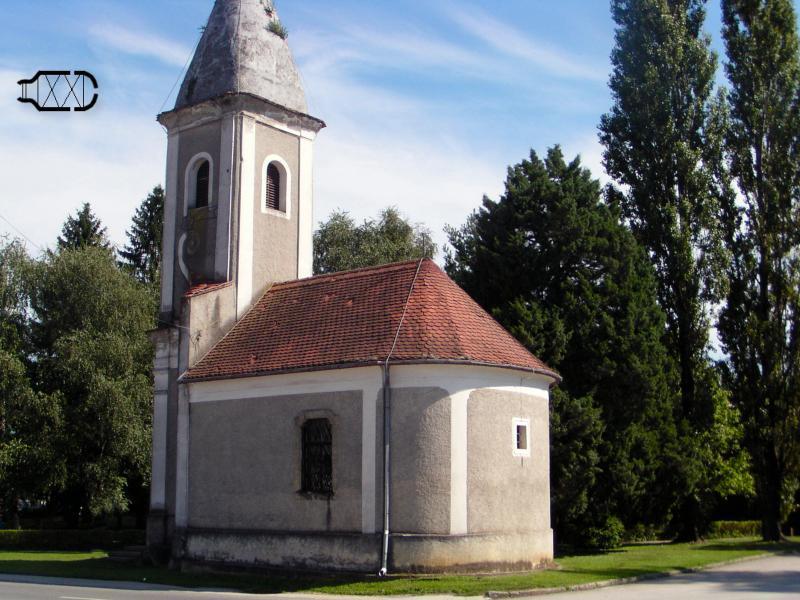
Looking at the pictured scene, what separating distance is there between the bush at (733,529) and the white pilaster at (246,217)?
2369 centimetres

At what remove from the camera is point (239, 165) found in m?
25.2

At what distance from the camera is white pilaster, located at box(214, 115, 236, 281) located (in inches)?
973

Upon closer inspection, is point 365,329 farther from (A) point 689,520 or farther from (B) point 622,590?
(A) point 689,520

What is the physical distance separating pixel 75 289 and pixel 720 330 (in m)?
26.8

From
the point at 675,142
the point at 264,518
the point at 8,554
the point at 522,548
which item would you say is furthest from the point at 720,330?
the point at 8,554

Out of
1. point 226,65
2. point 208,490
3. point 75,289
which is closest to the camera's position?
point 208,490

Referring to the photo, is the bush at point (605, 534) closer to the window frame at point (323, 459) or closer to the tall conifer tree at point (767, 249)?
the tall conifer tree at point (767, 249)

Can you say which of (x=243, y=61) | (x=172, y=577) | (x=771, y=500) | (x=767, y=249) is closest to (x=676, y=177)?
(x=767, y=249)


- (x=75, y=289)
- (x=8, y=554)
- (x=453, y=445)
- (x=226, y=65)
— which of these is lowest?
(x=8, y=554)

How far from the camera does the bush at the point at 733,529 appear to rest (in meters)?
38.4

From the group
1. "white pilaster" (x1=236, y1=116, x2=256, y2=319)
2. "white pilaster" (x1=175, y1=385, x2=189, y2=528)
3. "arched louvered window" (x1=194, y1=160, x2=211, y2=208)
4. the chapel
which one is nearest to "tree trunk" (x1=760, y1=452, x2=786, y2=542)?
the chapel

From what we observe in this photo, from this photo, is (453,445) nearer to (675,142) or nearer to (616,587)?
(616,587)

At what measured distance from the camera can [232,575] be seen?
827 inches

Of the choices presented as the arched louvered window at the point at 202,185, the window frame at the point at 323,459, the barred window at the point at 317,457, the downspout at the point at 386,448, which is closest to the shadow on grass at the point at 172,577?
the downspout at the point at 386,448
